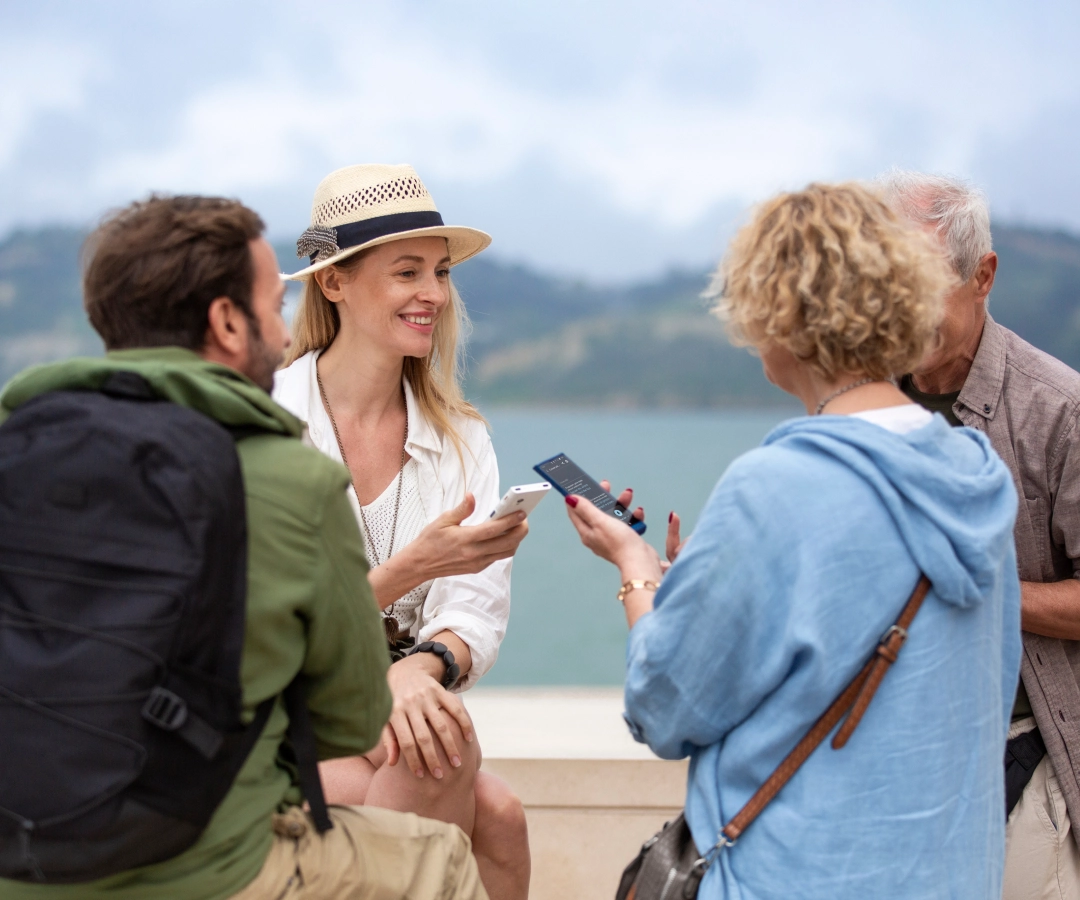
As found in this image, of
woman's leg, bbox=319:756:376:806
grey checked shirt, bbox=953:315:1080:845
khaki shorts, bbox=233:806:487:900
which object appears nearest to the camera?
khaki shorts, bbox=233:806:487:900

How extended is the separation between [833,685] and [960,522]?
275 millimetres

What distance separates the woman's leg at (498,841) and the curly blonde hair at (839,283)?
1.31 meters

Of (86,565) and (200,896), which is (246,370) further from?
(200,896)

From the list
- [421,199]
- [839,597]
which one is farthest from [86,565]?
[421,199]

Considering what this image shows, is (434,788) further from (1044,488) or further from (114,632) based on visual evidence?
(1044,488)

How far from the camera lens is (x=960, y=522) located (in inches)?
55.1

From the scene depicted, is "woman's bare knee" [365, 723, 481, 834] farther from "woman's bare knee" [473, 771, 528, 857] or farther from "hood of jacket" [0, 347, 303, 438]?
"hood of jacket" [0, 347, 303, 438]

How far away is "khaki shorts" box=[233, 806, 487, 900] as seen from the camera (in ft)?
4.58

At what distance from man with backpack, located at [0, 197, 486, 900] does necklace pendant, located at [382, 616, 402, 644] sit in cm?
103

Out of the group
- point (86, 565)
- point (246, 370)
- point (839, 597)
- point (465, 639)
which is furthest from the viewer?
point (465, 639)

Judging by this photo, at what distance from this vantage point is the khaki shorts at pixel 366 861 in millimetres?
1396

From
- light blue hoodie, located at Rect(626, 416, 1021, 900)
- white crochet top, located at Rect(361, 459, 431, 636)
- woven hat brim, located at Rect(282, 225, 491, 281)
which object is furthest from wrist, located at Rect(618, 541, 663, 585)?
woven hat brim, located at Rect(282, 225, 491, 281)

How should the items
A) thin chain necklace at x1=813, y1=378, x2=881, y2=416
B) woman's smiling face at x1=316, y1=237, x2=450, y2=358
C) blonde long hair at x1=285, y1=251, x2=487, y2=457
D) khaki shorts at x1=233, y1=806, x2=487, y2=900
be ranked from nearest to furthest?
khaki shorts at x1=233, y1=806, x2=487, y2=900
thin chain necklace at x1=813, y1=378, x2=881, y2=416
woman's smiling face at x1=316, y1=237, x2=450, y2=358
blonde long hair at x1=285, y1=251, x2=487, y2=457

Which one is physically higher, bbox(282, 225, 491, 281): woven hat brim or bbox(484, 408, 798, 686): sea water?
bbox(282, 225, 491, 281): woven hat brim
